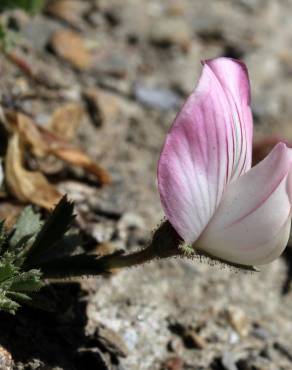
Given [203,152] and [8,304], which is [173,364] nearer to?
[8,304]

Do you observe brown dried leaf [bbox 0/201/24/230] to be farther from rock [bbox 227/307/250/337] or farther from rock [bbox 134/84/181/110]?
rock [bbox 134/84/181/110]

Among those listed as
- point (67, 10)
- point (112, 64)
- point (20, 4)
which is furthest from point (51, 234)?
point (67, 10)

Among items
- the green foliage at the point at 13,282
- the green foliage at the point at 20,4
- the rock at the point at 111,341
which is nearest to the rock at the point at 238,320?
the rock at the point at 111,341

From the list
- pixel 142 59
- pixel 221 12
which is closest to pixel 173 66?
pixel 142 59

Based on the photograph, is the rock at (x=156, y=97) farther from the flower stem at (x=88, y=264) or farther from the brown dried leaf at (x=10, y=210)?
the flower stem at (x=88, y=264)

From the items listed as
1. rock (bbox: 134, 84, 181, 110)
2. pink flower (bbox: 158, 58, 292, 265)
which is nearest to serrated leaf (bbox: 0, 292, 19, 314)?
pink flower (bbox: 158, 58, 292, 265)

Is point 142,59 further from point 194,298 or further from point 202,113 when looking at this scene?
point 202,113
